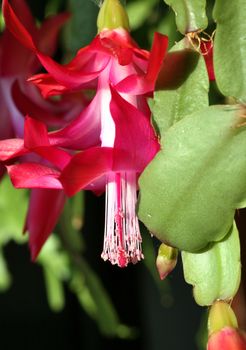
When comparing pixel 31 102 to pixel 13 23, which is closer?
pixel 13 23

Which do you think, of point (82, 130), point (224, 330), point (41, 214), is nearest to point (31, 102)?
point (41, 214)

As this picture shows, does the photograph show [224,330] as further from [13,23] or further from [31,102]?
[31,102]

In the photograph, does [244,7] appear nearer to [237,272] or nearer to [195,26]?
[195,26]

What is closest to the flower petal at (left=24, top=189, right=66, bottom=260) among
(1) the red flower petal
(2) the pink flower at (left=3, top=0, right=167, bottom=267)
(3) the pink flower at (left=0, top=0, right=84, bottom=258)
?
(3) the pink flower at (left=0, top=0, right=84, bottom=258)

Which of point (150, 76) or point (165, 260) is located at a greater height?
Result: point (150, 76)

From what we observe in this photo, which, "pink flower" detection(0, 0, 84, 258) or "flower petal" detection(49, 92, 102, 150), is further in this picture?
"pink flower" detection(0, 0, 84, 258)

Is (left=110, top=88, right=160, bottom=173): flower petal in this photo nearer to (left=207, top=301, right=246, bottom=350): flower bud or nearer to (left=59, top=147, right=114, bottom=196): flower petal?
(left=59, top=147, right=114, bottom=196): flower petal

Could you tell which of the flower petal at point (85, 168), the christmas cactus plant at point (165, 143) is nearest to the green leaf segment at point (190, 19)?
the christmas cactus plant at point (165, 143)
